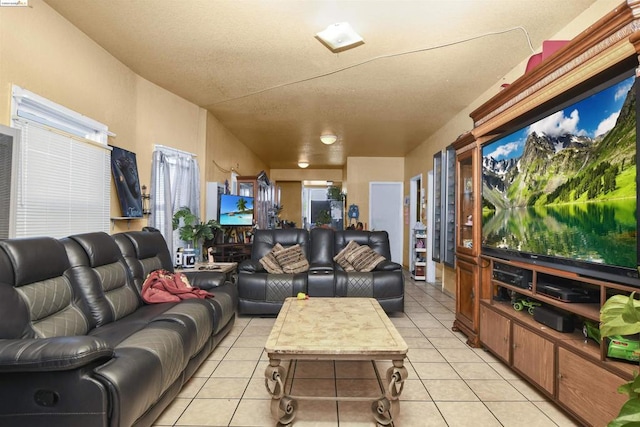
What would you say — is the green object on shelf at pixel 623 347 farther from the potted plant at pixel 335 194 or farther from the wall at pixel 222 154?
the potted plant at pixel 335 194

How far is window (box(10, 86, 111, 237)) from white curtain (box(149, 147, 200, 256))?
2.64ft

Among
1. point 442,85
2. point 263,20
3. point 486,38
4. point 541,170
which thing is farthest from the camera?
point 442,85

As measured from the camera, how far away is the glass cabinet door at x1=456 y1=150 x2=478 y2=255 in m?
3.38

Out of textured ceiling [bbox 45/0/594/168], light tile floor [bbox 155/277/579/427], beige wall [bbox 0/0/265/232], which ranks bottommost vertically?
light tile floor [bbox 155/277/579/427]

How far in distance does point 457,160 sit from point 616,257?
81.5 inches

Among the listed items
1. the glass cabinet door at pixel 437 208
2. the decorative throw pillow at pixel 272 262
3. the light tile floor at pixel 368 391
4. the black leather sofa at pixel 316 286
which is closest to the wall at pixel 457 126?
the glass cabinet door at pixel 437 208

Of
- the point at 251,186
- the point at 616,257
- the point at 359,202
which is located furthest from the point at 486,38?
the point at 359,202

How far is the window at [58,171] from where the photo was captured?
243cm

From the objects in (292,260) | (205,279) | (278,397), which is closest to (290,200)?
(292,260)

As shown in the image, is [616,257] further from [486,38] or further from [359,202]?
[359,202]

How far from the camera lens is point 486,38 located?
296cm

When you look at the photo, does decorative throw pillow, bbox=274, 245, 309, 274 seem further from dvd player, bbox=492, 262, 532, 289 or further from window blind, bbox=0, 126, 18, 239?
window blind, bbox=0, 126, 18, 239

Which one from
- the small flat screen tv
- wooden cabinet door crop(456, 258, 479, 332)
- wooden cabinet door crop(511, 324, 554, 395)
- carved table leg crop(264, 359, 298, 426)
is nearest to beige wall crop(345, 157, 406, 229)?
the small flat screen tv

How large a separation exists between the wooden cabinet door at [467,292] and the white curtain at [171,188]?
3289 millimetres
